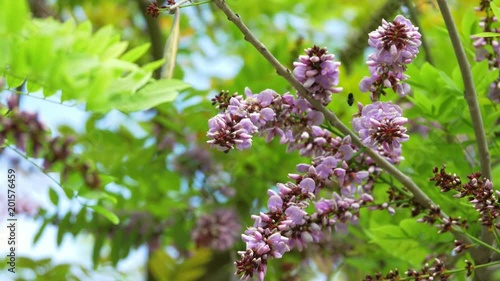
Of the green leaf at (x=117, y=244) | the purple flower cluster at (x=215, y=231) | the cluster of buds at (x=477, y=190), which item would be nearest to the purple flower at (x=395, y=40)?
the cluster of buds at (x=477, y=190)

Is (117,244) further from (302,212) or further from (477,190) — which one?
(477,190)

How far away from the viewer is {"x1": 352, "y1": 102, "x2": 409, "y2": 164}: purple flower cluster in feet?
4.14

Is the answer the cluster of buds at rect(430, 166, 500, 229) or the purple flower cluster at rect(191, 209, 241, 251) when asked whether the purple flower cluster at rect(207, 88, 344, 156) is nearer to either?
the cluster of buds at rect(430, 166, 500, 229)

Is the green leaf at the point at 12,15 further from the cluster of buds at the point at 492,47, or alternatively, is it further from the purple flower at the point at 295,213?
the cluster of buds at the point at 492,47

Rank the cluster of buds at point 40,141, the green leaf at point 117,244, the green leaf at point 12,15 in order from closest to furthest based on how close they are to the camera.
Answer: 1. the cluster of buds at point 40,141
2. the green leaf at point 12,15
3. the green leaf at point 117,244

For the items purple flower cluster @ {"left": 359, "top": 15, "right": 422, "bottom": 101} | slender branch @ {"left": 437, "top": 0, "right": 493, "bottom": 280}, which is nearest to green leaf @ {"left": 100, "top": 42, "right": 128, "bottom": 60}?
purple flower cluster @ {"left": 359, "top": 15, "right": 422, "bottom": 101}

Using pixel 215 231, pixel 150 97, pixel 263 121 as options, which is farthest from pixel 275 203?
pixel 215 231

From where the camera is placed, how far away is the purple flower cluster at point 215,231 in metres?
2.49

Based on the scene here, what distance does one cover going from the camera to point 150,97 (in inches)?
54.1

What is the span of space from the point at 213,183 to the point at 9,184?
0.87 meters

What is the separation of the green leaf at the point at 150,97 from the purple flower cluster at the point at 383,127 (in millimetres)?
340

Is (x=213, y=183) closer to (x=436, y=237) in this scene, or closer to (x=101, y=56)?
(x=436, y=237)

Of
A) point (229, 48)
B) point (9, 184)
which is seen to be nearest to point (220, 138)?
point (9, 184)

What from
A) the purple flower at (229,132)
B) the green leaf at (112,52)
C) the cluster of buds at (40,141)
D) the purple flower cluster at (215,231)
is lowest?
the cluster of buds at (40,141)
